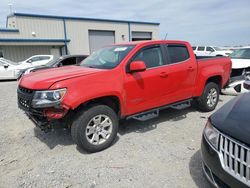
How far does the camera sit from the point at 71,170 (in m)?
3.34

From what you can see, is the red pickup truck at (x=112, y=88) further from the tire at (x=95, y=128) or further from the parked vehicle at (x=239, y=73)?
the parked vehicle at (x=239, y=73)

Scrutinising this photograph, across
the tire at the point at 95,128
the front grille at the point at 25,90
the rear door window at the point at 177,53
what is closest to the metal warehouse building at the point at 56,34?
the front grille at the point at 25,90

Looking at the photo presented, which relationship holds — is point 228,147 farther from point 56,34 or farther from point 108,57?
point 56,34

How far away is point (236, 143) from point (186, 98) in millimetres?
3249

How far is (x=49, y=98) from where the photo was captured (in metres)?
3.39

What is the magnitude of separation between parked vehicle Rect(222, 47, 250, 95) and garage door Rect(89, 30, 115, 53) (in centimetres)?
1912

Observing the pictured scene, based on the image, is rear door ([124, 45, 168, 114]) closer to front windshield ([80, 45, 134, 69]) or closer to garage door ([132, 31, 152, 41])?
front windshield ([80, 45, 134, 69])

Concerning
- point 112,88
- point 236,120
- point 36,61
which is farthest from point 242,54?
point 36,61

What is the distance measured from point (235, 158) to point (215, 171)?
0.96 feet

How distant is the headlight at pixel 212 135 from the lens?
2313mm

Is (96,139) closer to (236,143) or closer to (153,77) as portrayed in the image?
(153,77)

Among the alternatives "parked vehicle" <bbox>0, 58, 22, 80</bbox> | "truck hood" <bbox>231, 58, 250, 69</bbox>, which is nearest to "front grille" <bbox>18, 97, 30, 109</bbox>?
"truck hood" <bbox>231, 58, 250, 69</bbox>

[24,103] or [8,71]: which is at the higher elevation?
[24,103]

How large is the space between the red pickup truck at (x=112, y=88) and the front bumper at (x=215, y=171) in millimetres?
1853
